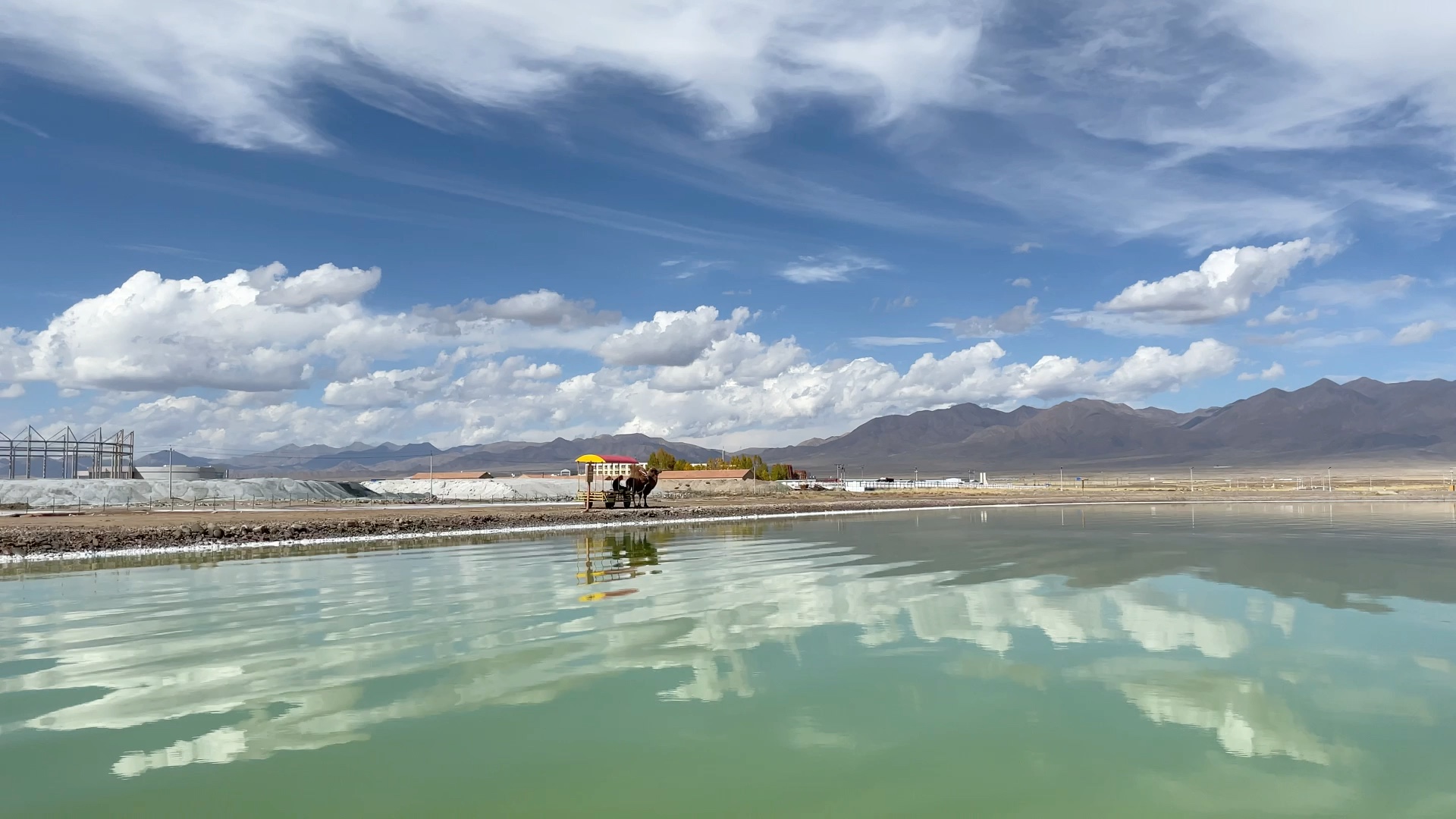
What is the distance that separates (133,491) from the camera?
245ft

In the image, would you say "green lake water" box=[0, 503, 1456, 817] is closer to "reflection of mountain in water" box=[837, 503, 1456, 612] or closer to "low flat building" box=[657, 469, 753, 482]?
"reflection of mountain in water" box=[837, 503, 1456, 612]

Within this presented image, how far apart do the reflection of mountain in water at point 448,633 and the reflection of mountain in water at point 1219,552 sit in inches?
121

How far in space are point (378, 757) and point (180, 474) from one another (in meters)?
104

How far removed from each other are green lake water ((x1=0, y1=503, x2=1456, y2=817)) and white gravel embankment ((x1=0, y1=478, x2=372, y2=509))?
196 feet

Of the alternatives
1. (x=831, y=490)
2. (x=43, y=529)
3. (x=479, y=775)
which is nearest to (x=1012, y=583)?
(x=479, y=775)

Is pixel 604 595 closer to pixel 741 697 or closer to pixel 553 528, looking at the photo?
pixel 741 697

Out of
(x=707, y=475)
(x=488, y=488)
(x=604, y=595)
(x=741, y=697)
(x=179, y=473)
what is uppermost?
(x=179, y=473)

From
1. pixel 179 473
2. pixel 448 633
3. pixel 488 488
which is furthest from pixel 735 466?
pixel 448 633

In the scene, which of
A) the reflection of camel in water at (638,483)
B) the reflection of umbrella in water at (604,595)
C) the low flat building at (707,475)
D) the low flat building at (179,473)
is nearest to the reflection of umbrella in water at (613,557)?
the reflection of umbrella in water at (604,595)

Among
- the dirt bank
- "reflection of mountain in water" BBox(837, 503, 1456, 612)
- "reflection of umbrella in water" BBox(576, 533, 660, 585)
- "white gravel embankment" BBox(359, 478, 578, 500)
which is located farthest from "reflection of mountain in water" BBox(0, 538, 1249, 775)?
"white gravel embankment" BBox(359, 478, 578, 500)

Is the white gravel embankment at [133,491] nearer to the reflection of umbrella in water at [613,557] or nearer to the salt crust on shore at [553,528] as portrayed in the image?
the salt crust on shore at [553,528]

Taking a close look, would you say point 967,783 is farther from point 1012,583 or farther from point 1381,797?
point 1012,583

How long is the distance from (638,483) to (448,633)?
51.9 m

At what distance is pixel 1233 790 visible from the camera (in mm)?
7703
